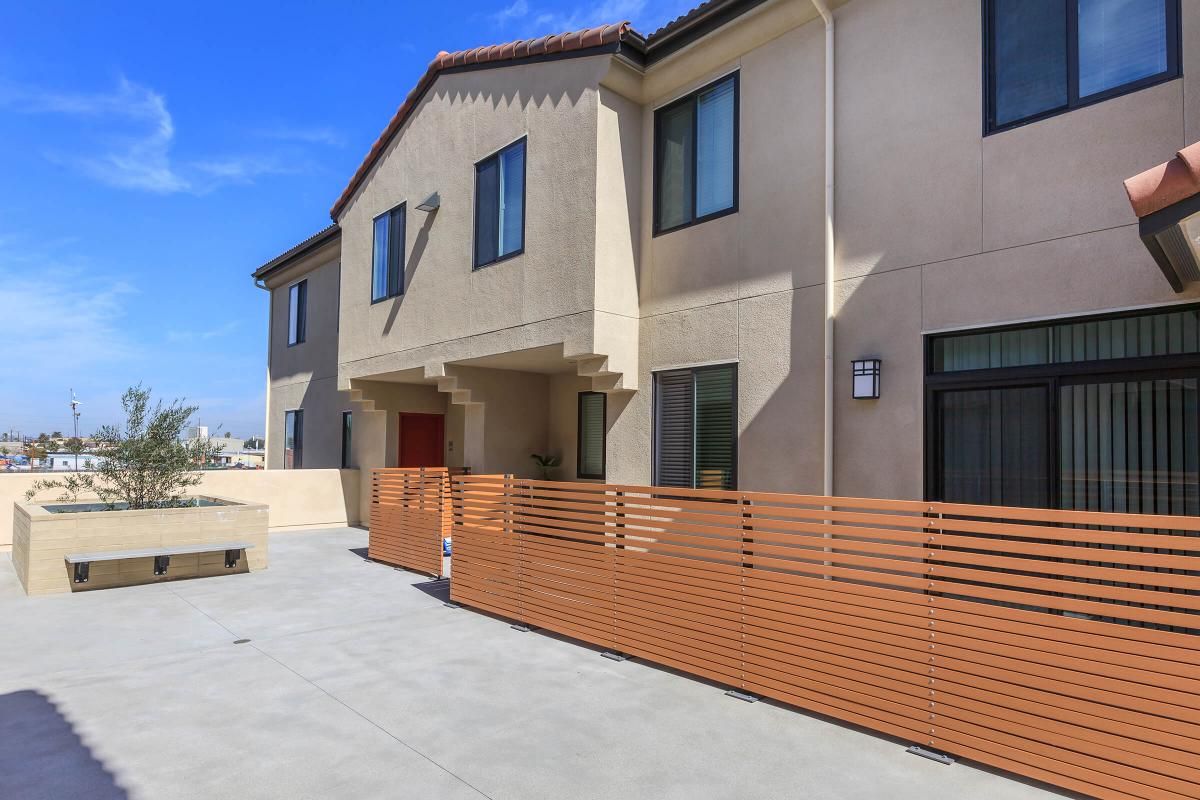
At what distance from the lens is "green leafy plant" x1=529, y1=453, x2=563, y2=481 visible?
11992mm

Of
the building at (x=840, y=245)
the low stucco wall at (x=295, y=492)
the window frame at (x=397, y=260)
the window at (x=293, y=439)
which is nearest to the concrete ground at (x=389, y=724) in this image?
the building at (x=840, y=245)

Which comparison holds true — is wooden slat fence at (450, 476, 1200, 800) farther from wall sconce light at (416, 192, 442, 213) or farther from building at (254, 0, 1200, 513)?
wall sconce light at (416, 192, 442, 213)

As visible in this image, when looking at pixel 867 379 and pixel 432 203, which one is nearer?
pixel 867 379

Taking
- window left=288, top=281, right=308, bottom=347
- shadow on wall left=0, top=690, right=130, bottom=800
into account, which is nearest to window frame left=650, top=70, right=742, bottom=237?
shadow on wall left=0, top=690, right=130, bottom=800

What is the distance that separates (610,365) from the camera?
8.21 meters

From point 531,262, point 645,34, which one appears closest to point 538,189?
point 531,262

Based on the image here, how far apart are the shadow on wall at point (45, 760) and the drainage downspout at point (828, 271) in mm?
5630

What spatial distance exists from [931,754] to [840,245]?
170 inches

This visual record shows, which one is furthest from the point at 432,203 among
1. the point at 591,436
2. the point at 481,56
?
the point at 591,436

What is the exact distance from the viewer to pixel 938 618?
13.9 ft

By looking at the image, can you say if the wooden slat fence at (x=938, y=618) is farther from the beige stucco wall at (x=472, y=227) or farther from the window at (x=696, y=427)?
the beige stucco wall at (x=472, y=227)

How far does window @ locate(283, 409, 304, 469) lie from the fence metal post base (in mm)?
17019

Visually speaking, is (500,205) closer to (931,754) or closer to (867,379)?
(867,379)

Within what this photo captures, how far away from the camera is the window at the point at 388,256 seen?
12.3 meters
